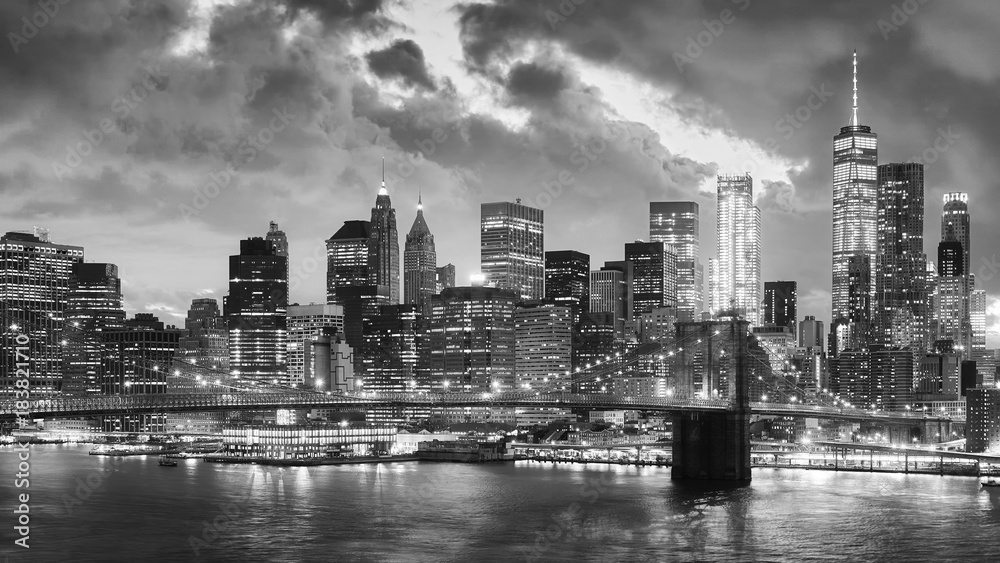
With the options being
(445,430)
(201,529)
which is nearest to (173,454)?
(445,430)

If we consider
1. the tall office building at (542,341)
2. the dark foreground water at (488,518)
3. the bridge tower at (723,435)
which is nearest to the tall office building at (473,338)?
the tall office building at (542,341)

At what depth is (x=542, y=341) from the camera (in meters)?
168

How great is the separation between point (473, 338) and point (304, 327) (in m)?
34.2

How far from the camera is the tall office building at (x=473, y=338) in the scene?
157875 mm

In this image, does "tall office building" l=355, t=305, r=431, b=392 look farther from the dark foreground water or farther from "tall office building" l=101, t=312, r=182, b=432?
the dark foreground water

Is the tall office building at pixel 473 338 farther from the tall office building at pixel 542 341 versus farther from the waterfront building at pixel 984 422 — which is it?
the waterfront building at pixel 984 422

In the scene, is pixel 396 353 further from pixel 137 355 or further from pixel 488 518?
pixel 488 518

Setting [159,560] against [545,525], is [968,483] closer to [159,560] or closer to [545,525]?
[545,525]

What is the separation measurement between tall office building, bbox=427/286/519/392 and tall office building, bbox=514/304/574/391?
14.0ft

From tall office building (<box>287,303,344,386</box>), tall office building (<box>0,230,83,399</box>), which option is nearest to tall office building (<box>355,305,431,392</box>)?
tall office building (<box>287,303,344,386</box>)

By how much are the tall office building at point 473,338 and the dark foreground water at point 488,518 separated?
8052cm

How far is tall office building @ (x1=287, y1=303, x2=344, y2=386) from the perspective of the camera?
590 feet

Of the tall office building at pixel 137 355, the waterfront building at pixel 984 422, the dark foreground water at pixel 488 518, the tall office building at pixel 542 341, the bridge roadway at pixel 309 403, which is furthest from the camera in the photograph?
the tall office building at pixel 542 341

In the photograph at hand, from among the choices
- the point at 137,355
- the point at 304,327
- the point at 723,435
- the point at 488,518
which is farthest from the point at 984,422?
the point at 304,327
